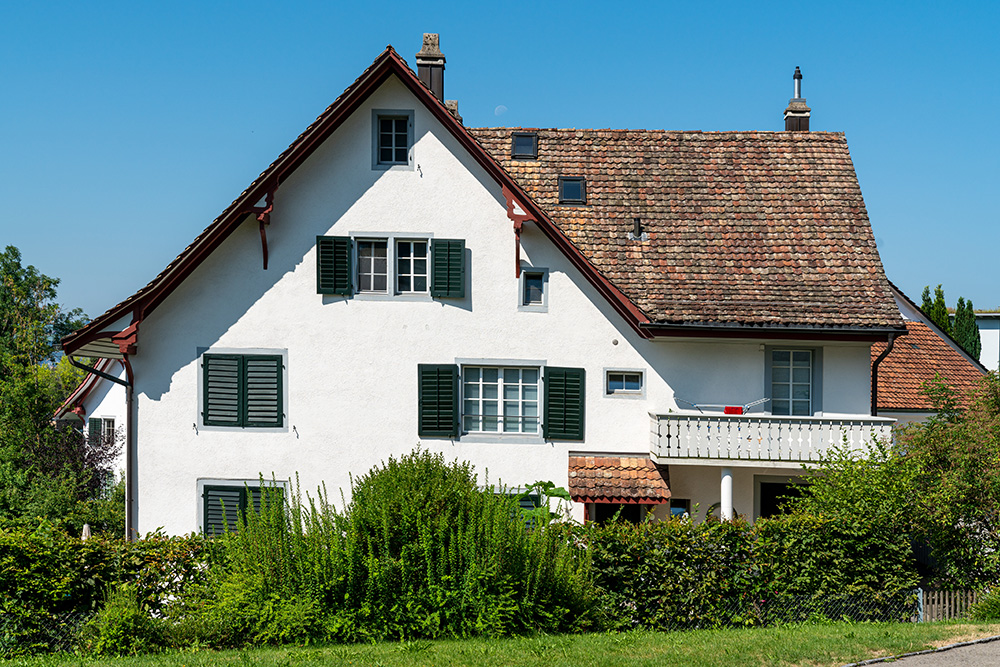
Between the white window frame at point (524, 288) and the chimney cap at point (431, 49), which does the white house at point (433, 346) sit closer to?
the white window frame at point (524, 288)

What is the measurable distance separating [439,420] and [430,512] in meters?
5.90

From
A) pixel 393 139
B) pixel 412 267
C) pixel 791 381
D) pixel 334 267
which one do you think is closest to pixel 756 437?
pixel 791 381

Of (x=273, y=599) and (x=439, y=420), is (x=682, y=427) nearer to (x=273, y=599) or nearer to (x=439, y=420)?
(x=439, y=420)

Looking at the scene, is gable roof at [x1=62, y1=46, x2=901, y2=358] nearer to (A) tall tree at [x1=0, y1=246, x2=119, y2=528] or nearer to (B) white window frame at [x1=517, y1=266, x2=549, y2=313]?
(B) white window frame at [x1=517, y1=266, x2=549, y2=313]

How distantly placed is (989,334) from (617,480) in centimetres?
4335

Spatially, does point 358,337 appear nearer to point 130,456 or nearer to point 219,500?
point 219,500

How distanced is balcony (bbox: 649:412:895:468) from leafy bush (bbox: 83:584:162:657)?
10.1 meters

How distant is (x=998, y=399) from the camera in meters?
15.3

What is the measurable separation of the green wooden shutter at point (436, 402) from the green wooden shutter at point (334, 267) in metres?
2.48

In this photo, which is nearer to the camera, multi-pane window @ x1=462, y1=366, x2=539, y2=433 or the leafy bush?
the leafy bush

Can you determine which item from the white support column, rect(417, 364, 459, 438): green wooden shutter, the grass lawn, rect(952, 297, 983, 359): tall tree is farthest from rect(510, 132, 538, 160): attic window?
rect(952, 297, 983, 359): tall tree

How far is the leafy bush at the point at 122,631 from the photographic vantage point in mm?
12148

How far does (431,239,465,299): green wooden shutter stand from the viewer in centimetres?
1831

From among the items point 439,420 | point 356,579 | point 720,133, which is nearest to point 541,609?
point 356,579
